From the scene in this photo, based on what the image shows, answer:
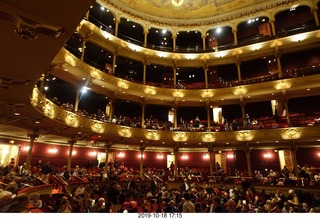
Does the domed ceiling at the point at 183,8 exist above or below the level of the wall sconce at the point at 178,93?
above

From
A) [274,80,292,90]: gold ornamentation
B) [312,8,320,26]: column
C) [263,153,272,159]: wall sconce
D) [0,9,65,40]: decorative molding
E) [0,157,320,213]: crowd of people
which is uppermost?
[312,8,320,26]: column

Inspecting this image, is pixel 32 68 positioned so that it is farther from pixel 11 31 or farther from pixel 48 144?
pixel 48 144

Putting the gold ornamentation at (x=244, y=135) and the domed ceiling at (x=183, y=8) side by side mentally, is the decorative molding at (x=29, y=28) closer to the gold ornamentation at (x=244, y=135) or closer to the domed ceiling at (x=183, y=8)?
the gold ornamentation at (x=244, y=135)

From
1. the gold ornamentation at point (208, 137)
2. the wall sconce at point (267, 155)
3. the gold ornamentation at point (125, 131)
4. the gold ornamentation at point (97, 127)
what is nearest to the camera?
the gold ornamentation at point (97, 127)

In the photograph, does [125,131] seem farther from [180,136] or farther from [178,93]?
[178,93]

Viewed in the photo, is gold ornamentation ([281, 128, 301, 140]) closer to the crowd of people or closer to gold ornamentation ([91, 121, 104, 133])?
the crowd of people

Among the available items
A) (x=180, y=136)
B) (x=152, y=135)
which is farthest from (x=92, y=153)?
(x=180, y=136)

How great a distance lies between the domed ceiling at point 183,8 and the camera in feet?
70.7

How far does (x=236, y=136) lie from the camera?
18.2 metres

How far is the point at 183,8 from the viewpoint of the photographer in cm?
2280

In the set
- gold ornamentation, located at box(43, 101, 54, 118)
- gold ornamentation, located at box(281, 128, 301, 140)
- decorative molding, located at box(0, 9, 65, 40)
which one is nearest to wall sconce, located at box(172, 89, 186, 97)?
gold ornamentation, located at box(281, 128, 301, 140)

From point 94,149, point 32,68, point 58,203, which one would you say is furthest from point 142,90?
point 32,68

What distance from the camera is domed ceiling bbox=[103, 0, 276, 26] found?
2155cm

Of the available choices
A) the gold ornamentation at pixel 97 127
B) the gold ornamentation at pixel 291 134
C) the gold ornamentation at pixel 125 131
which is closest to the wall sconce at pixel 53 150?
the gold ornamentation at pixel 97 127
